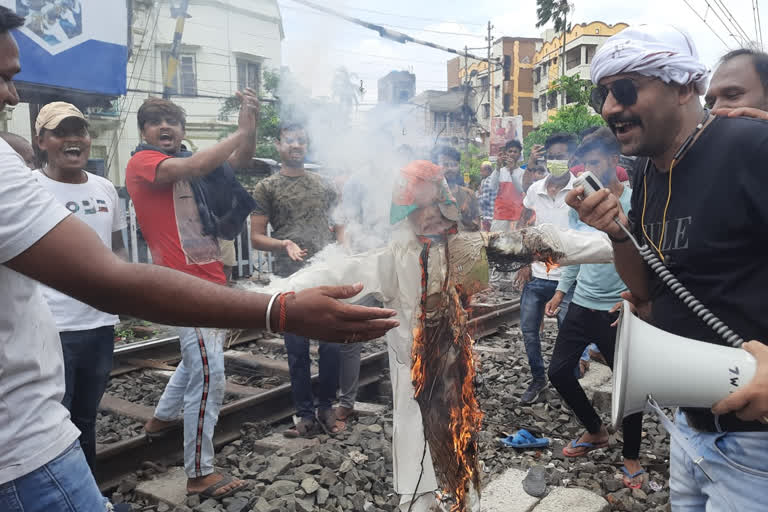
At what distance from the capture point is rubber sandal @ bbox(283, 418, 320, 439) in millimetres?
4777

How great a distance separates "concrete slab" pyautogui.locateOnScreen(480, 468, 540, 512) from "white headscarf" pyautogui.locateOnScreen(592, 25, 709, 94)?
2778 mm

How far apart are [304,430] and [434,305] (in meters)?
2.30

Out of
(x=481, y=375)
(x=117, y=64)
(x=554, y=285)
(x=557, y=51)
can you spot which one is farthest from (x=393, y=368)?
(x=557, y=51)

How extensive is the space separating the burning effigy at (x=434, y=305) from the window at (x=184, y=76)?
6.11ft

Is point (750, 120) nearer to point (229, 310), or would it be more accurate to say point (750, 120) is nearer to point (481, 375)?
point (229, 310)

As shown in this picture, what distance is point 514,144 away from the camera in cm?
894

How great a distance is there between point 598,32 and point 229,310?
55088 millimetres

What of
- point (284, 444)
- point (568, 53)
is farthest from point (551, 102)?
point (284, 444)

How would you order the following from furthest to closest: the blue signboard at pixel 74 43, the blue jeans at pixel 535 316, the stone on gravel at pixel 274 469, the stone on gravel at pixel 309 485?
the blue signboard at pixel 74 43
the blue jeans at pixel 535 316
the stone on gravel at pixel 274 469
the stone on gravel at pixel 309 485

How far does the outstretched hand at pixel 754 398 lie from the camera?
5.44 ft

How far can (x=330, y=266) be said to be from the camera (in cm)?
299

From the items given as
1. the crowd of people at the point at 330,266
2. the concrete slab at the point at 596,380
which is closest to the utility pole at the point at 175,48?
the crowd of people at the point at 330,266

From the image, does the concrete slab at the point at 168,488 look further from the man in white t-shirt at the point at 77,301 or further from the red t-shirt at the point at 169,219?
the red t-shirt at the point at 169,219

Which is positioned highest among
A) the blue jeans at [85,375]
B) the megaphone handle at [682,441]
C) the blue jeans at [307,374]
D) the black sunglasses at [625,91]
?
the black sunglasses at [625,91]
